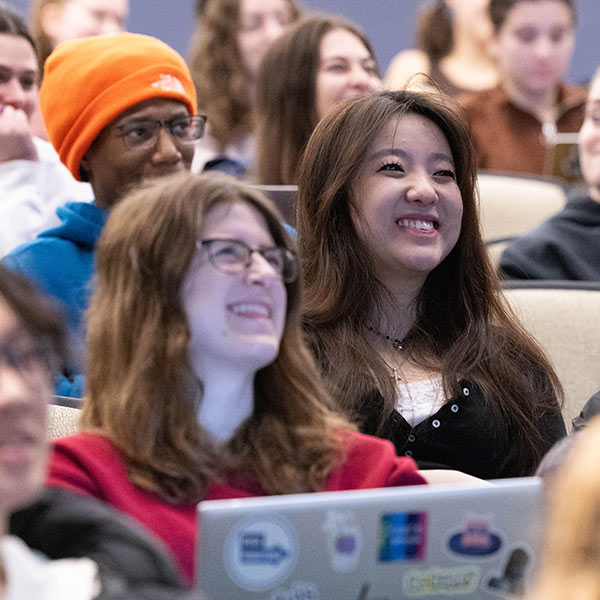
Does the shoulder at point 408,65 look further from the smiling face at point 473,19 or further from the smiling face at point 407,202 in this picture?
the smiling face at point 407,202

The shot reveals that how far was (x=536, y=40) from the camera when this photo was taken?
4105mm

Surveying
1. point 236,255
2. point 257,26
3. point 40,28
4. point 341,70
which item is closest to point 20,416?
point 236,255

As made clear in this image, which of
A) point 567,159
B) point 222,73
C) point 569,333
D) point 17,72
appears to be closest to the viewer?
point 569,333

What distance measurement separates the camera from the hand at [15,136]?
2.57 meters

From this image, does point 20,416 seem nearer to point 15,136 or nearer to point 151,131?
point 151,131

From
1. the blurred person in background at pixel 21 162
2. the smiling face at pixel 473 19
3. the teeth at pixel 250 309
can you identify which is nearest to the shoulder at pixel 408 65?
the smiling face at pixel 473 19

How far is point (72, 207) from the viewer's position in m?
2.24

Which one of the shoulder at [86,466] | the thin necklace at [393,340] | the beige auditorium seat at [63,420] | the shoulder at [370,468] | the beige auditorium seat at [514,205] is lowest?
the beige auditorium seat at [514,205]

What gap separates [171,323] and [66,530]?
36 cm

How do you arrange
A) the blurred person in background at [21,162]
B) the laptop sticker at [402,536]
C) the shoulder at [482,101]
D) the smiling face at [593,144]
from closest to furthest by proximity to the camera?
the laptop sticker at [402,536], the blurred person in background at [21,162], the smiling face at [593,144], the shoulder at [482,101]

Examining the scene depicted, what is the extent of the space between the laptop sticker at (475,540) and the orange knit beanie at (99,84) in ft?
4.47

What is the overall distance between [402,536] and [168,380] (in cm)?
36

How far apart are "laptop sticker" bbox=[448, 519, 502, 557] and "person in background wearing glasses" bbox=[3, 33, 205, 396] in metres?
1.21

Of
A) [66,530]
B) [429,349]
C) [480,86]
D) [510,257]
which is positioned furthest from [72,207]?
[480,86]
